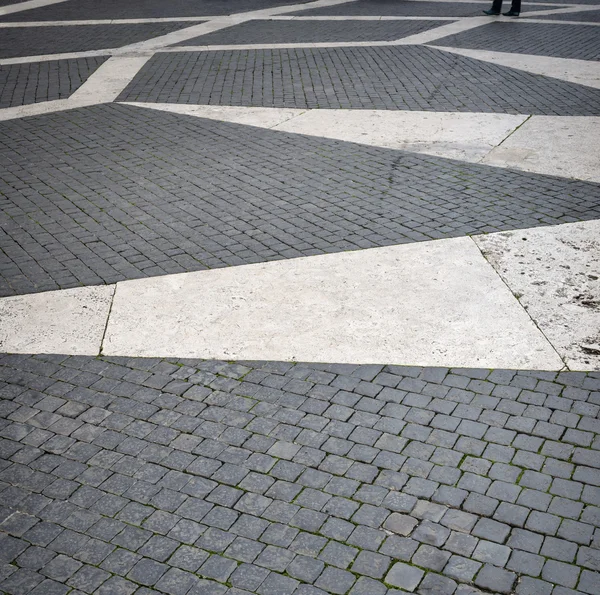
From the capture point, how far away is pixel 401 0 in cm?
1933

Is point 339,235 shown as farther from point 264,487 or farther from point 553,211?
point 264,487

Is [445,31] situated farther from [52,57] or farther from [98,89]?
[52,57]

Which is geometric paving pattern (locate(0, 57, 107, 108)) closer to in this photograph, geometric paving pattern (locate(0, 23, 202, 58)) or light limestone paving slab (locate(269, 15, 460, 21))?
geometric paving pattern (locate(0, 23, 202, 58))

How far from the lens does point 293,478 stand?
4156 mm

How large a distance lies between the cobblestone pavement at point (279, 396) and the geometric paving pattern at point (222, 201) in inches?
1.2

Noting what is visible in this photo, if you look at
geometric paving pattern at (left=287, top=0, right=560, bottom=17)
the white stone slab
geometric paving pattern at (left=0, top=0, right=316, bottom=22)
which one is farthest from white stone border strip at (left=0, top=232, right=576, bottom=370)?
the white stone slab

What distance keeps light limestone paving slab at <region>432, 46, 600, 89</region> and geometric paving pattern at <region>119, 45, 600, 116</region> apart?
263 millimetres

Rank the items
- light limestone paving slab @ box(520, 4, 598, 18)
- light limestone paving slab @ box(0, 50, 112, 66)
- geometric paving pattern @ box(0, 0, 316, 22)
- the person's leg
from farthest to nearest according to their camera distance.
Answer: geometric paving pattern @ box(0, 0, 316, 22) < light limestone paving slab @ box(520, 4, 598, 18) < the person's leg < light limestone paving slab @ box(0, 50, 112, 66)

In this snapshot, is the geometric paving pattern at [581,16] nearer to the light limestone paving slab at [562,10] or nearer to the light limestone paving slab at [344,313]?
the light limestone paving slab at [562,10]

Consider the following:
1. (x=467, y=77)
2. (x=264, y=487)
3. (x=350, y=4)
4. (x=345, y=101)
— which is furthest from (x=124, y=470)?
(x=350, y=4)

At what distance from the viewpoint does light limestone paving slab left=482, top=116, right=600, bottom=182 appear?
26.8ft

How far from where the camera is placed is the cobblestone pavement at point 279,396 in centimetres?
369

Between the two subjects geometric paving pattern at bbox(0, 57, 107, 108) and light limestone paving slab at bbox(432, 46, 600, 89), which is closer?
geometric paving pattern at bbox(0, 57, 107, 108)

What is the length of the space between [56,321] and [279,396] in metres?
2.02
